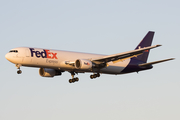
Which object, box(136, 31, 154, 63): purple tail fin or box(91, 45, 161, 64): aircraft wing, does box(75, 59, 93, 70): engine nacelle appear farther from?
box(136, 31, 154, 63): purple tail fin

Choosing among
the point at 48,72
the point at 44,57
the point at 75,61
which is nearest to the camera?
the point at 44,57

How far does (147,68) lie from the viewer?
213 feet

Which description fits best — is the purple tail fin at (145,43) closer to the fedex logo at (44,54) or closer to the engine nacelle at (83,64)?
the engine nacelle at (83,64)

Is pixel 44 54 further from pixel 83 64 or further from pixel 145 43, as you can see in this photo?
pixel 145 43

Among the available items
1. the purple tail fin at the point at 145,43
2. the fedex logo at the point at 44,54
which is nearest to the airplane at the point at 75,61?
the fedex logo at the point at 44,54

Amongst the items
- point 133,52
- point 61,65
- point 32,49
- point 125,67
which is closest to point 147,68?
point 125,67

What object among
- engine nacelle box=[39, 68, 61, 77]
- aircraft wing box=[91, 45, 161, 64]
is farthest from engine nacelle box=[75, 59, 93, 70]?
engine nacelle box=[39, 68, 61, 77]

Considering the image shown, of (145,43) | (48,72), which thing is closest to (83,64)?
(48,72)

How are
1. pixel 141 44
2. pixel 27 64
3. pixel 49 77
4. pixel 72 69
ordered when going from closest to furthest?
1. pixel 27 64
2. pixel 72 69
3. pixel 49 77
4. pixel 141 44

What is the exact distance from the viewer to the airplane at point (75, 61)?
55.4 m

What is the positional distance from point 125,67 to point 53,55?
1369cm

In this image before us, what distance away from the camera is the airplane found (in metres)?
55.4

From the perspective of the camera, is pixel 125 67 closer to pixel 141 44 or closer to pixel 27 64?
pixel 141 44

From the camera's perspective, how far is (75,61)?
189 ft
